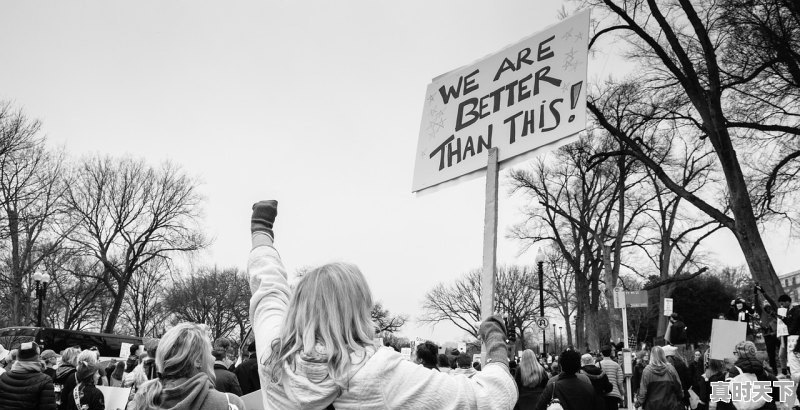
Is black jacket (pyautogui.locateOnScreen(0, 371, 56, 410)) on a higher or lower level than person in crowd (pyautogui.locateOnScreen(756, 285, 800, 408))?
lower

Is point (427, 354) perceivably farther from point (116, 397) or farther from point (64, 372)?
point (64, 372)

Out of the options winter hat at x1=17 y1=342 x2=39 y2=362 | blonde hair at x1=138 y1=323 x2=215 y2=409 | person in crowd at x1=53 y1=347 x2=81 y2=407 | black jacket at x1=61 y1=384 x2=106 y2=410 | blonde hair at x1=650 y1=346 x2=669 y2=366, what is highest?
blonde hair at x1=650 y1=346 x2=669 y2=366

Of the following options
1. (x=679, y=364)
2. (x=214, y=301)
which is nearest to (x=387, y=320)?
(x=214, y=301)

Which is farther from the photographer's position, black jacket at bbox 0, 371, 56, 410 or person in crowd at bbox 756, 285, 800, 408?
person in crowd at bbox 756, 285, 800, 408

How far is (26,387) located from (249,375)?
8.26ft

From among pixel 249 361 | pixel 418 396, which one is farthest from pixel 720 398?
pixel 418 396

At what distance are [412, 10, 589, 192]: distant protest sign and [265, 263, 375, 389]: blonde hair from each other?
1.89 m

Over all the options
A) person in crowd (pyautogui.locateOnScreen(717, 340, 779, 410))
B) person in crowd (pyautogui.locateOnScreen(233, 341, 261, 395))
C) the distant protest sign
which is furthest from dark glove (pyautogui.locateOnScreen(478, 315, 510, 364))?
person in crowd (pyautogui.locateOnScreen(717, 340, 779, 410))

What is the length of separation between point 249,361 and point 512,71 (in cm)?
567

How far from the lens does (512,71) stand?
3.96 m

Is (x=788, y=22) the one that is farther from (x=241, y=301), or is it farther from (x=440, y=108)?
(x=241, y=301)

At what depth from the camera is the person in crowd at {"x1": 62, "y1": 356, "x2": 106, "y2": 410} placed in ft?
21.7

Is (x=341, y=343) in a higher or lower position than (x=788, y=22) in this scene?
lower

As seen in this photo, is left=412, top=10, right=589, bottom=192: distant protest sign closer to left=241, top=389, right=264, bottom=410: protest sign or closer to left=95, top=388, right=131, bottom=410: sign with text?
left=241, top=389, right=264, bottom=410: protest sign
